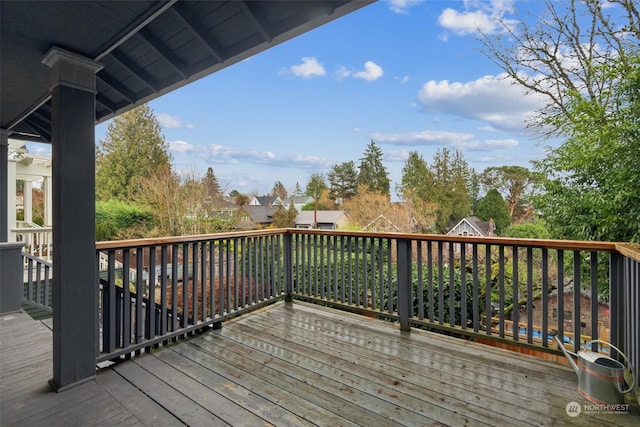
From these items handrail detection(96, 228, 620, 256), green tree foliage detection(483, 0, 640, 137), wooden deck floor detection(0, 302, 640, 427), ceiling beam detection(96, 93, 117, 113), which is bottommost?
wooden deck floor detection(0, 302, 640, 427)

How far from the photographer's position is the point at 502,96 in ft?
31.9

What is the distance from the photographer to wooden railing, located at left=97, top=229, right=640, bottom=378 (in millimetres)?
2316

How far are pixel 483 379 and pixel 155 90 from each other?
141 inches

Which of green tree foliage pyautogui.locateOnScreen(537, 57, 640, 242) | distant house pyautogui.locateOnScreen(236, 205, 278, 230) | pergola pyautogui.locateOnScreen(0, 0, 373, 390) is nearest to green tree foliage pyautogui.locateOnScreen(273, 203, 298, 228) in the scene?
distant house pyautogui.locateOnScreen(236, 205, 278, 230)

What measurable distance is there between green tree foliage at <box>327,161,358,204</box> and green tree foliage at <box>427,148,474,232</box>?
38.0ft

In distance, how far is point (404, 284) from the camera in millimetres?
3070

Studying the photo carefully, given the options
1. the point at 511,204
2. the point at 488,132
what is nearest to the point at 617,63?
the point at 511,204

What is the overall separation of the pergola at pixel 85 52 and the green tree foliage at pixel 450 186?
1397 cm

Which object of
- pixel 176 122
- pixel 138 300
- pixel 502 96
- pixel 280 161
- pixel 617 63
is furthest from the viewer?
pixel 280 161

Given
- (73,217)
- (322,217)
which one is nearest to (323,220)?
(322,217)

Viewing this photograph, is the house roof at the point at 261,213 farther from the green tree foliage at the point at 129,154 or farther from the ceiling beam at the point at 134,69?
the ceiling beam at the point at 134,69

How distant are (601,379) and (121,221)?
47.5ft

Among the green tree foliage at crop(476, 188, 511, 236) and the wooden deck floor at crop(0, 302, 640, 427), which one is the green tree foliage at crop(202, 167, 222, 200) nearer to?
the wooden deck floor at crop(0, 302, 640, 427)

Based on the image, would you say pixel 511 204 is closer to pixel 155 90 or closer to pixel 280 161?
pixel 155 90
